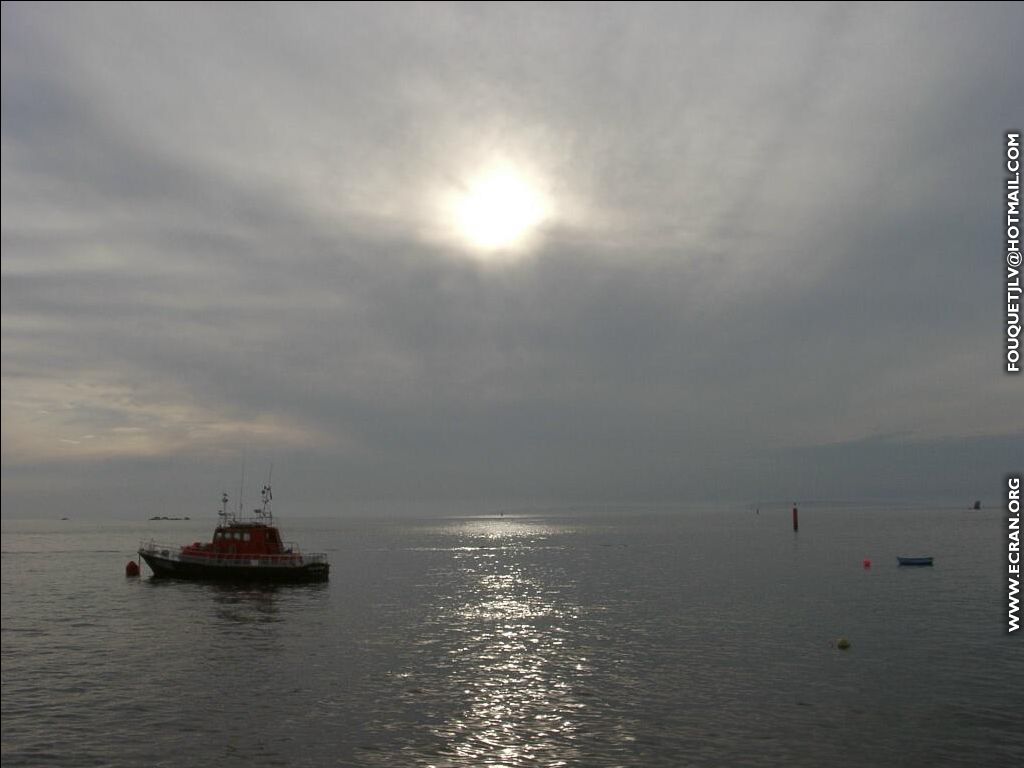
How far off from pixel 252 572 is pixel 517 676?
50.4m

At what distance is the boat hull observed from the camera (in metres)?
80.0

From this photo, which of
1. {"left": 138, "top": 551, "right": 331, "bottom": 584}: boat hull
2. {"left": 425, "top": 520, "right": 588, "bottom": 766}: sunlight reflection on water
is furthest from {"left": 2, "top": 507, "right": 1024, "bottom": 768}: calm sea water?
{"left": 138, "top": 551, "right": 331, "bottom": 584}: boat hull

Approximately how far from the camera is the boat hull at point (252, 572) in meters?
80.0

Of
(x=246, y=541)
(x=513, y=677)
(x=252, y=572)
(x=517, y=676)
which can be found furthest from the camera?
(x=246, y=541)

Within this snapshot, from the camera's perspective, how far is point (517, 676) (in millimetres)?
38438

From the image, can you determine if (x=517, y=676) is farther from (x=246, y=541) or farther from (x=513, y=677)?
(x=246, y=541)

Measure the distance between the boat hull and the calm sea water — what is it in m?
3.37

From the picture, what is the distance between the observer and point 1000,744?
2739cm

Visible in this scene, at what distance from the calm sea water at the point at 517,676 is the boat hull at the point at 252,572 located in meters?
3.37

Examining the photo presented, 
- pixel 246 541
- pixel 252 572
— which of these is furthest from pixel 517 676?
pixel 246 541

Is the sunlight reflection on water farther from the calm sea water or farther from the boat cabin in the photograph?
the boat cabin

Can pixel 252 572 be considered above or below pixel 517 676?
below

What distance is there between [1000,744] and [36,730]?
122 ft

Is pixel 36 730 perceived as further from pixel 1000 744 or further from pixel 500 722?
pixel 1000 744
